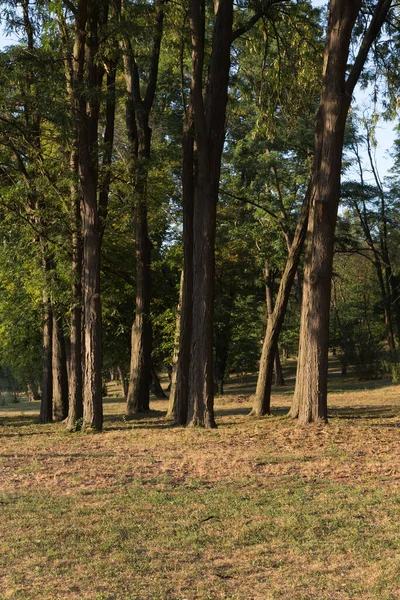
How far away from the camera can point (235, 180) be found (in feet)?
105

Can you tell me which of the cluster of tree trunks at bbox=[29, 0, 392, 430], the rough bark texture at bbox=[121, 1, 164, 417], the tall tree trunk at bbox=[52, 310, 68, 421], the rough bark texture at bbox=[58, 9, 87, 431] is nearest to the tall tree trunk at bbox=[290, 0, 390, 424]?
the cluster of tree trunks at bbox=[29, 0, 392, 430]

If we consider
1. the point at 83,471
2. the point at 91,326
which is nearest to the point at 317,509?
the point at 83,471

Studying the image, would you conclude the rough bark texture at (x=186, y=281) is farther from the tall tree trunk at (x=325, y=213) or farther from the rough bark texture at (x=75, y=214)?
the tall tree trunk at (x=325, y=213)

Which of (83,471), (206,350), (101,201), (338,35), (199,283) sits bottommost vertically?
(83,471)

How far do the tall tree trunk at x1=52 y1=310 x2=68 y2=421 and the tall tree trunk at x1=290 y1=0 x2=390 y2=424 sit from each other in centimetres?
833

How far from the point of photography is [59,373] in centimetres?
1984

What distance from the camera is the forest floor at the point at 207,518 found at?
506cm

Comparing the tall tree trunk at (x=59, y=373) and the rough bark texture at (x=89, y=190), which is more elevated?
the rough bark texture at (x=89, y=190)

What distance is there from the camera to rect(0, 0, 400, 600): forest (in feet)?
18.9

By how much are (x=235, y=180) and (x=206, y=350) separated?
19.5 meters

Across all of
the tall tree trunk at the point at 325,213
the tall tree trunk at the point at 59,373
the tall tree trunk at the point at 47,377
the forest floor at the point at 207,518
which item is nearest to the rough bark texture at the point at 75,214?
the tall tree trunk at the point at 59,373

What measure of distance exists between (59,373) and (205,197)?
27.3ft

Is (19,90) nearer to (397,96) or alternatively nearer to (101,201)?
(101,201)

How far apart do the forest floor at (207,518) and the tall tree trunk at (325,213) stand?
105 cm
